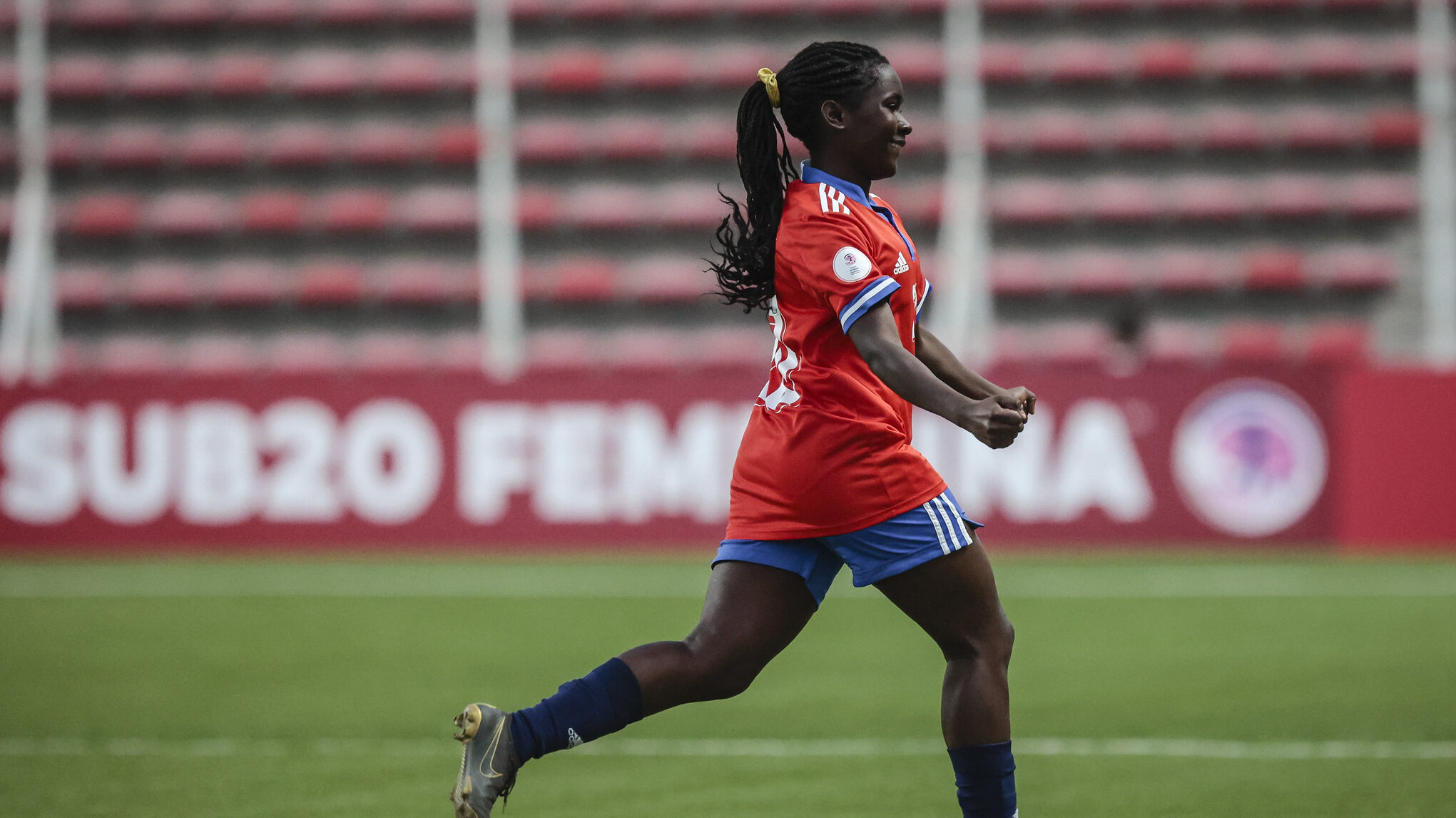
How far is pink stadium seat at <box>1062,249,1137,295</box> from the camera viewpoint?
644 inches

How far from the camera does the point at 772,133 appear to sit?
12.6 feet

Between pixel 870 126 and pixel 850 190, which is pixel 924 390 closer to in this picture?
pixel 850 190

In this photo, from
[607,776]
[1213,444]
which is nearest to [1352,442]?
[1213,444]

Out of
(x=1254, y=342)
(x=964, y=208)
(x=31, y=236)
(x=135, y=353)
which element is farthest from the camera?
(x=135, y=353)

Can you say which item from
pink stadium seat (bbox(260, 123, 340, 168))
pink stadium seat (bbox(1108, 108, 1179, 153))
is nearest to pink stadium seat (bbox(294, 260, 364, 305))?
pink stadium seat (bbox(260, 123, 340, 168))

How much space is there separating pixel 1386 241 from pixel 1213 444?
563cm

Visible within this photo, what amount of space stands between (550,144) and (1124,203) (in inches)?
223

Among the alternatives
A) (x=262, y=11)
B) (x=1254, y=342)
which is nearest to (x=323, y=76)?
(x=262, y=11)

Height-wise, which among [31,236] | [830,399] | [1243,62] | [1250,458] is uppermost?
[1243,62]

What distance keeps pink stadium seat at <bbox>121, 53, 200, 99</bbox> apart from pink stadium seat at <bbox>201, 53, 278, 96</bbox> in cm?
16

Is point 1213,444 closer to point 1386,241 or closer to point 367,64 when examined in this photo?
point 1386,241

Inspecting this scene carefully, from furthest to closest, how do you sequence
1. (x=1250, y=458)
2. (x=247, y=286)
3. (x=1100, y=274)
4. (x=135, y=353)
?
1. (x=247, y=286)
2. (x=135, y=353)
3. (x=1100, y=274)
4. (x=1250, y=458)

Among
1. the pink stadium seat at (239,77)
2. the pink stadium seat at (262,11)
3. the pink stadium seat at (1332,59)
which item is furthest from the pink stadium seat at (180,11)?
the pink stadium seat at (1332,59)

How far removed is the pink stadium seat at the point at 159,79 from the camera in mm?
17406
